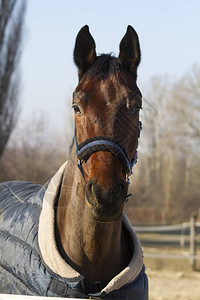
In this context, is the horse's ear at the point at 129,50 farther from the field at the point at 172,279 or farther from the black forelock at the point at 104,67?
the field at the point at 172,279

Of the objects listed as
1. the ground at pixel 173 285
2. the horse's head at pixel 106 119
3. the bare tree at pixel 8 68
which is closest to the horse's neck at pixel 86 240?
the horse's head at pixel 106 119

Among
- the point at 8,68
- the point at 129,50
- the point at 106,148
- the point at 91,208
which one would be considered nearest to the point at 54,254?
the point at 91,208

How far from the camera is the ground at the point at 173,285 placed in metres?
5.81

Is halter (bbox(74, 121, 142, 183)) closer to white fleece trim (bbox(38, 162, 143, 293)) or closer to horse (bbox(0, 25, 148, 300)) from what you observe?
horse (bbox(0, 25, 148, 300))

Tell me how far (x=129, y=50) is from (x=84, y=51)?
25 centimetres

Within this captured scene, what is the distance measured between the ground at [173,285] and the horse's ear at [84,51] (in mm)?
4372

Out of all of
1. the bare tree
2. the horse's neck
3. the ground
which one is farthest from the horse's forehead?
the bare tree

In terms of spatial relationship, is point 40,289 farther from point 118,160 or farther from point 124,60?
point 124,60

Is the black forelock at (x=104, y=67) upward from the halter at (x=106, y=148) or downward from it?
upward

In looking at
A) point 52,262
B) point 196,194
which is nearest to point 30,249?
point 52,262

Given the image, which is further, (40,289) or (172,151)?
(172,151)

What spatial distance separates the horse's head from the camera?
175 centimetres

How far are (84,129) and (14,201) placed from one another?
1.23 meters

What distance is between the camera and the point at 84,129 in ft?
6.42
